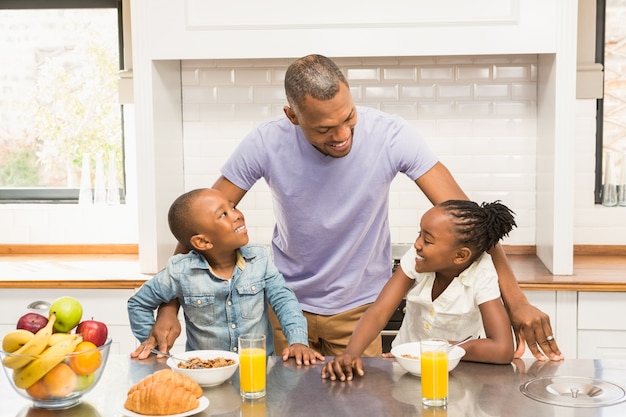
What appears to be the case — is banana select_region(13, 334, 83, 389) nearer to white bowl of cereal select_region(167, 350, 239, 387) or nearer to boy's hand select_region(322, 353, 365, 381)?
white bowl of cereal select_region(167, 350, 239, 387)

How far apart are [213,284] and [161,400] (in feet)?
2.23

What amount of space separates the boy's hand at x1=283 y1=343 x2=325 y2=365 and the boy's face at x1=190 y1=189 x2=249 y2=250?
1.21 ft

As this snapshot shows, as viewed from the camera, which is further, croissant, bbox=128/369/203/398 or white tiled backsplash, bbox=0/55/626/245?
white tiled backsplash, bbox=0/55/626/245

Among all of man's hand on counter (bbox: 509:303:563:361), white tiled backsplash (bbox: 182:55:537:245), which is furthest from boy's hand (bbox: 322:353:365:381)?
white tiled backsplash (bbox: 182:55:537:245)

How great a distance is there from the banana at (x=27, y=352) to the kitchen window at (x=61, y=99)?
2.58 metres

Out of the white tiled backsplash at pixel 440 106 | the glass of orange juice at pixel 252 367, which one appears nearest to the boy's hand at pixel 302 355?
the glass of orange juice at pixel 252 367

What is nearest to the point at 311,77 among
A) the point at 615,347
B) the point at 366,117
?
the point at 366,117

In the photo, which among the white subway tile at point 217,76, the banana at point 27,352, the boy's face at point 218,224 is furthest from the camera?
the white subway tile at point 217,76

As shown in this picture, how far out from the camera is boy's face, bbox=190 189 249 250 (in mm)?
2408

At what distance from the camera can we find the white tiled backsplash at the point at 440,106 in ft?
13.3

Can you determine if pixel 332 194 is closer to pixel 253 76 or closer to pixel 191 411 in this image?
pixel 191 411

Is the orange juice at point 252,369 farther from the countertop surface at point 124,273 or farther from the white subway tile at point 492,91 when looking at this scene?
the white subway tile at point 492,91

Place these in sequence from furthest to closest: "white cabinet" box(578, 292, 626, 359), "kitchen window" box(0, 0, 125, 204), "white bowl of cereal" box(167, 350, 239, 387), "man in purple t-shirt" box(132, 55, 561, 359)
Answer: "kitchen window" box(0, 0, 125, 204) → "white cabinet" box(578, 292, 626, 359) → "man in purple t-shirt" box(132, 55, 561, 359) → "white bowl of cereal" box(167, 350, 239, 387)

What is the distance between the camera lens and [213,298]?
243 cm
